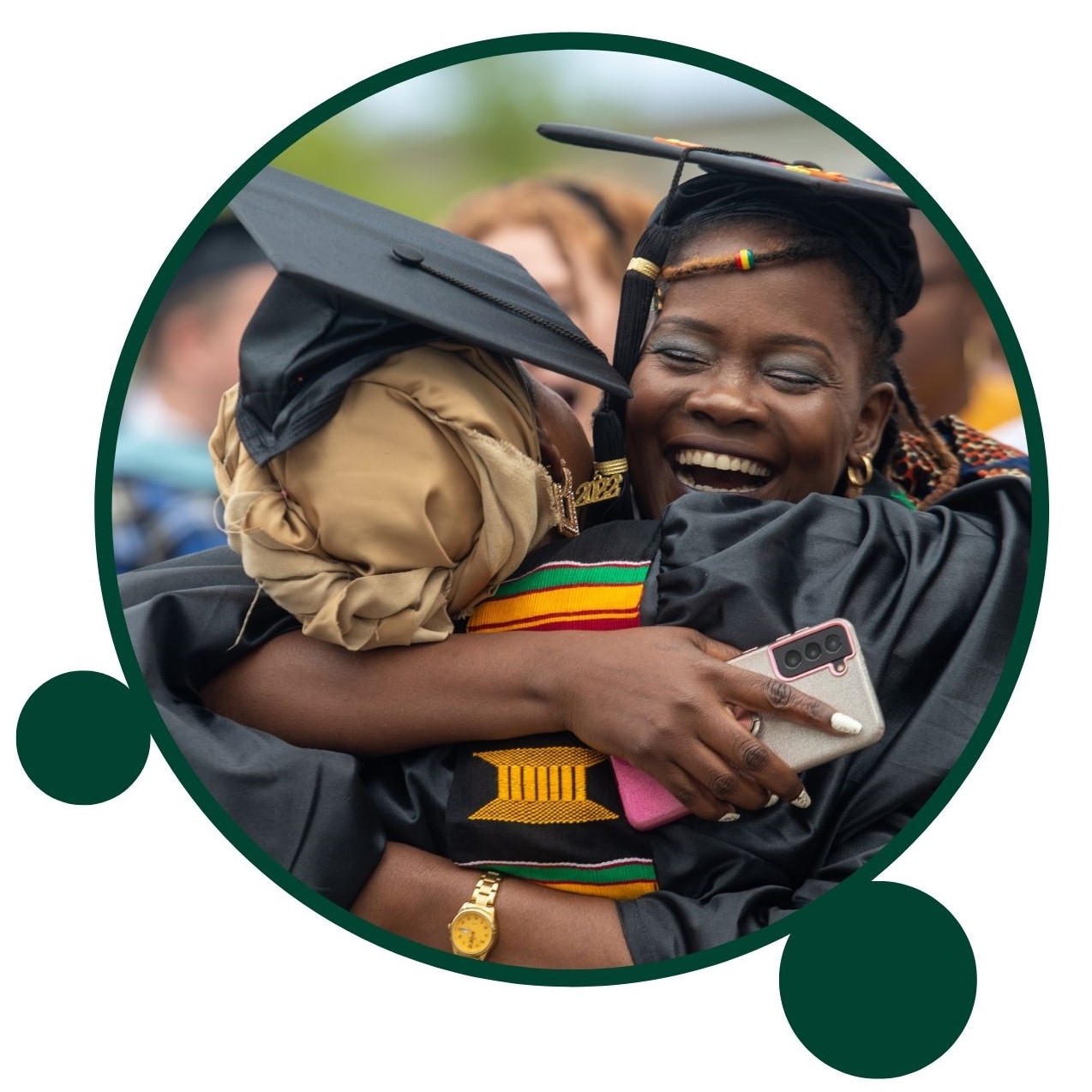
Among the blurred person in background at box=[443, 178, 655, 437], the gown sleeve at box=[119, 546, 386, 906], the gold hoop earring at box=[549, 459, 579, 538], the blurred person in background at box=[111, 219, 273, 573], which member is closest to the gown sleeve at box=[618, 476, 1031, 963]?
the gold hoop earring at box=[549, 459, 579, 538]

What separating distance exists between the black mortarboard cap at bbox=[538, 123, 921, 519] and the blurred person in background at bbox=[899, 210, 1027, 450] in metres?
0.42

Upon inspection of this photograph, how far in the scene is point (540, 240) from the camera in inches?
102

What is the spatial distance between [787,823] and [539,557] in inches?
17.1

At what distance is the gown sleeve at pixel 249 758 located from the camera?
176 centimetres

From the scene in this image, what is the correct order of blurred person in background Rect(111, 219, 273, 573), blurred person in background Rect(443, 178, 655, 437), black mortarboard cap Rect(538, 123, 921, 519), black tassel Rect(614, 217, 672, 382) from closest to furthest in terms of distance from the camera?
black mortarboard cap Rect(538, 123, 921, 519)
black tassel Rect(614, 217, 672, 382)
blurred person in background Rect(111, 219, 273, 573)
blurred person in background Rect(443, 178, 655, 437)

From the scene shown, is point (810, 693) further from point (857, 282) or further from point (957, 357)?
point (957, 357)

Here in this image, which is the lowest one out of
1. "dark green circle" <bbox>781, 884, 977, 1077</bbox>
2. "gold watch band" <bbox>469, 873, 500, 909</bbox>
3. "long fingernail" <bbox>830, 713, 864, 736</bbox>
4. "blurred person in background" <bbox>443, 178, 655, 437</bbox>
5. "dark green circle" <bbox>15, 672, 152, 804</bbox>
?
"dark green circle" <bbox>781, 884, 977, 1077</bbox>

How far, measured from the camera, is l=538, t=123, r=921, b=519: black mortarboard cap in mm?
1856

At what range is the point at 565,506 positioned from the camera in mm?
1802

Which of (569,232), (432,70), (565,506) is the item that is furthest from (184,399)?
(565,506)

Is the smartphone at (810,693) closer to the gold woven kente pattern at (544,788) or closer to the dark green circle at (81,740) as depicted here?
the gold woven kente pattern at (544,788)

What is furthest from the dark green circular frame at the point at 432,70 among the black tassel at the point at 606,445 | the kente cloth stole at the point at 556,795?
the black tassel at the point at 606,445

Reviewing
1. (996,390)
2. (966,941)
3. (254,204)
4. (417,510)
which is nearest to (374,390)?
(417,510)

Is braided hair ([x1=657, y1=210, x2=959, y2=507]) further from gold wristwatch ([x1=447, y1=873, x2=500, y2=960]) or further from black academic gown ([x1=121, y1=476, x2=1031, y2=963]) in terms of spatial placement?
gold wristwatch ([x1=447, y1=873, x2=500, y2=960])
